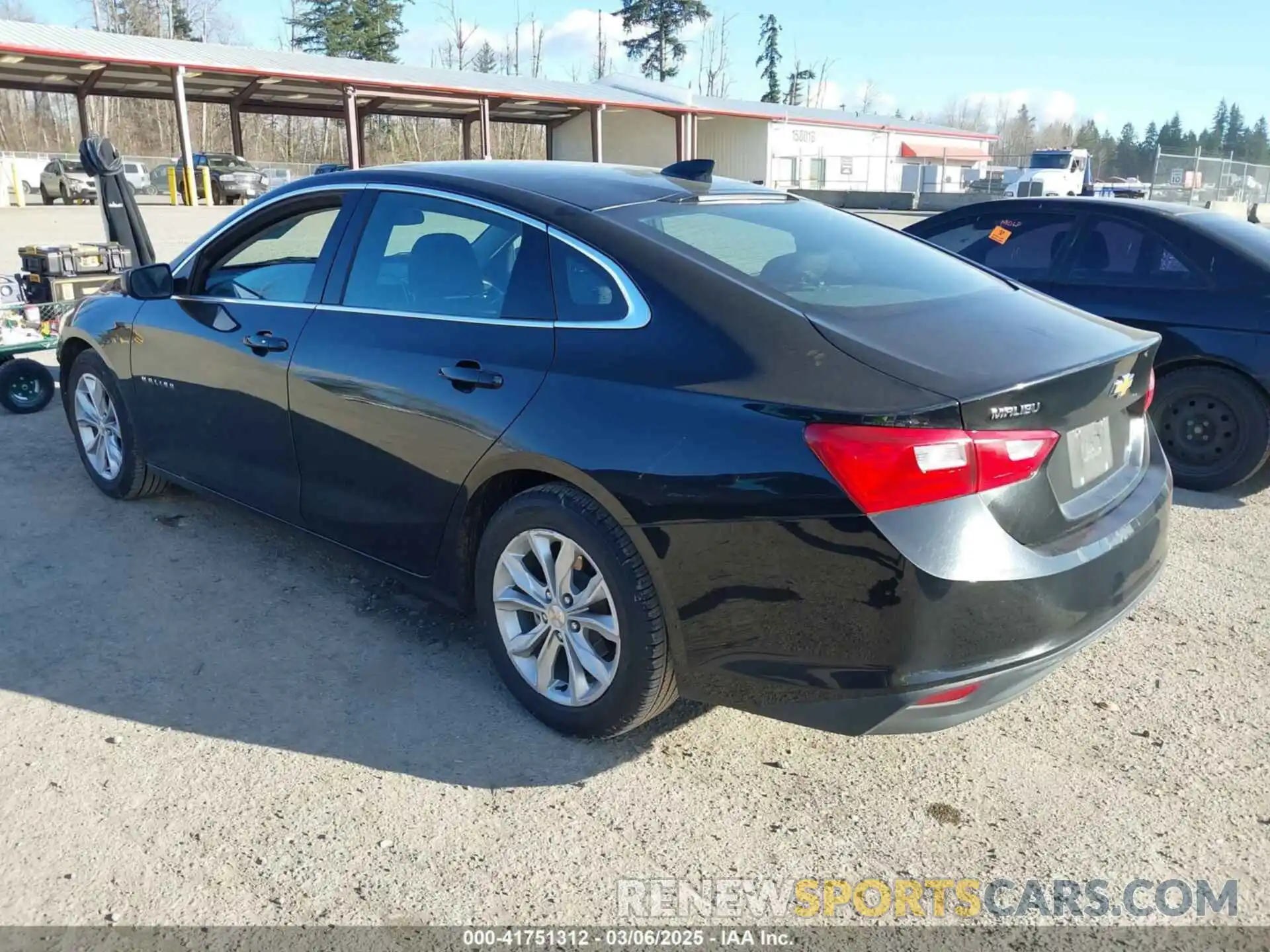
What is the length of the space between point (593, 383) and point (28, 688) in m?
2.26

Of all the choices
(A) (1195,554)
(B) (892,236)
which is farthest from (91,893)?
(A) (1195,554)

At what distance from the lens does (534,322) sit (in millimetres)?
3092

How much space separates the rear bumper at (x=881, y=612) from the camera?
2400mm

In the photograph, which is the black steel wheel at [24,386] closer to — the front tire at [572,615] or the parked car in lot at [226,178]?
the front tire at [572,615]

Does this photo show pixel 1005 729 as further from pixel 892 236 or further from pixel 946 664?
pixel 892 236

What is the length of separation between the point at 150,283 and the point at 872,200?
36.1 m

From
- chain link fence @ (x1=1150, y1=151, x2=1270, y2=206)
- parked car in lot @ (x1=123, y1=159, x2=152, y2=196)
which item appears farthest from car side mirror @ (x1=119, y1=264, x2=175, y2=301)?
parked car in lot @ (x1=123, y1=159, x2=152, y2=196)

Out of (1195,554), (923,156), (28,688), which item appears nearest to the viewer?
(28,688)

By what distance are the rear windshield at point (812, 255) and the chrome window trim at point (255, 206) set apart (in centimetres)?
126

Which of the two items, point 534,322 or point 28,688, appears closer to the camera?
point 534,322

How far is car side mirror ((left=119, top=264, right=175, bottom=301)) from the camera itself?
14.7 feet

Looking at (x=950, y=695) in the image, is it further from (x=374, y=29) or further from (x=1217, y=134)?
(x=1217, y=134)

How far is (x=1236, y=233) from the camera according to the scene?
5.72 metres

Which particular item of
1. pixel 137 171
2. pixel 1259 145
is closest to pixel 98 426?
pixel 137 171
